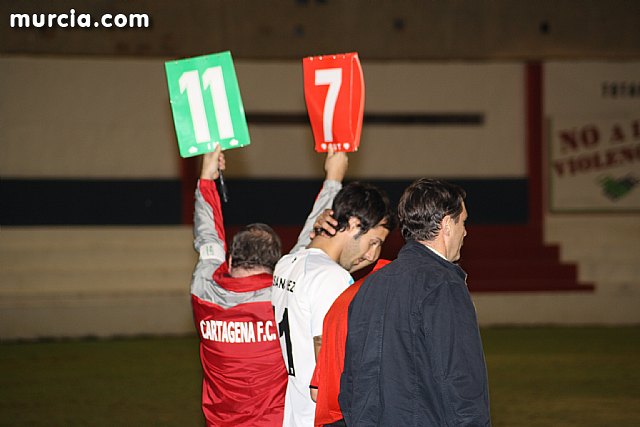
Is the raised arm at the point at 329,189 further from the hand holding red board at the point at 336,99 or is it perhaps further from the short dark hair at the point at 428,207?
the short dark hair at the point at 428,207

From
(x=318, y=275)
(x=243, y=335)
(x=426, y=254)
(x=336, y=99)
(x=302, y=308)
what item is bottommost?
(x=243, y=335)

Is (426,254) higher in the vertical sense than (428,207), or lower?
lower

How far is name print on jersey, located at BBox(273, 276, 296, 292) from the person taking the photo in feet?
10.5

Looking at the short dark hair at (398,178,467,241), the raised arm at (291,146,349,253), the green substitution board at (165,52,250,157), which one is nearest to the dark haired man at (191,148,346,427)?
the raised arm at (291,146,349,253)

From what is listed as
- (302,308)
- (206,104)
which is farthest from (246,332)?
(206,104)

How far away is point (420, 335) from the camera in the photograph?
99.2 inches

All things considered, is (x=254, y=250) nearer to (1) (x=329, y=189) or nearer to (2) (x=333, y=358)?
(1) (x=329, y=189)

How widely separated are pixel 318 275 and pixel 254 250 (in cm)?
54

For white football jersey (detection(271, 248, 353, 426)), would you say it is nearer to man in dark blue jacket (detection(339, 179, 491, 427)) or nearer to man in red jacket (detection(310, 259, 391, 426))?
man in red jacket (detection(310, 259, 391, 426))

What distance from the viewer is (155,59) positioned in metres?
13.1

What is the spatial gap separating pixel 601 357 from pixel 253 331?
→ 755 cm

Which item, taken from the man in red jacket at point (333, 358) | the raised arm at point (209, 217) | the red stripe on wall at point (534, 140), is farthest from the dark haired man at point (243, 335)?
the red stripe on wall at point (534, 140)

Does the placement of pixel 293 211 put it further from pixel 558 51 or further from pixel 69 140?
pixel 558 51

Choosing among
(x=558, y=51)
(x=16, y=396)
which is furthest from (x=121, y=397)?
(x=558, y=51)
